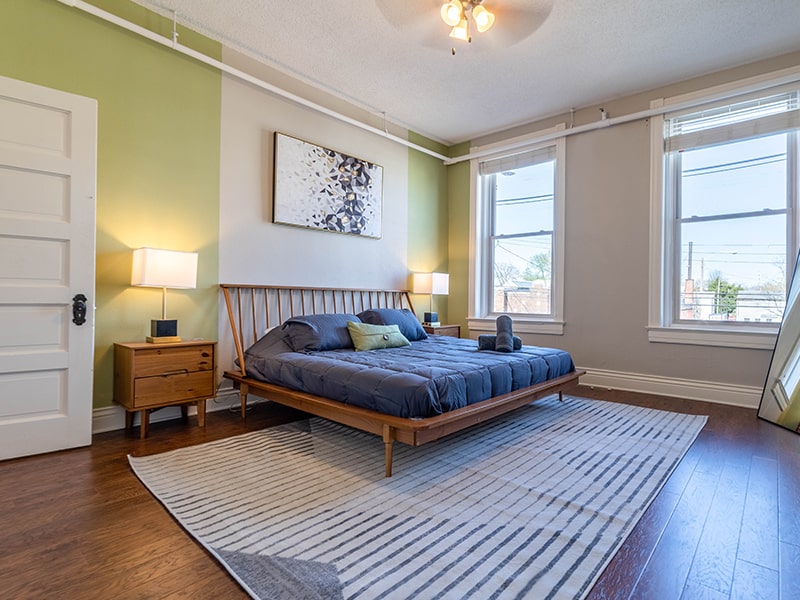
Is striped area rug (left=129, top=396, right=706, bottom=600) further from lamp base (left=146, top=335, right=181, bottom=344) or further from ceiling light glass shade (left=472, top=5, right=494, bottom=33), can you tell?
ceiling light glass shade (left=472, top=5, right=494, bottom=33)

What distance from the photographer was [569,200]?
186 inches

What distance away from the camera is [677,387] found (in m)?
4.04

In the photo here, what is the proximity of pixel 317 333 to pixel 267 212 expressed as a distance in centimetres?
126

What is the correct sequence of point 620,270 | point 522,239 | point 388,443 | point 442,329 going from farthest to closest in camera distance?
point 522,239 < point 442,329 < point 620,270 < point 388,443

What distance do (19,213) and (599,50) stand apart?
4251 millimetres

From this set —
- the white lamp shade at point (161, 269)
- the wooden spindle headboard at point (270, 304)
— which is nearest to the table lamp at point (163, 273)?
the white lamp shade at point (161, 269)

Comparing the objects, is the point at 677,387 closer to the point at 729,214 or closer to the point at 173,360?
the point at 729,214

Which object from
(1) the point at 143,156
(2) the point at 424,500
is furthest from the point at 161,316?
(2) the point at 424,500

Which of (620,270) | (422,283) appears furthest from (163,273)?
(620,270)

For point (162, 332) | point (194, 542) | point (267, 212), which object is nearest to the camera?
point (194, 542)

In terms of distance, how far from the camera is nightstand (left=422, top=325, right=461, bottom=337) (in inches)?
191

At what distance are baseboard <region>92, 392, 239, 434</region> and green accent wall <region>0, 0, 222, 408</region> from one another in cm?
7

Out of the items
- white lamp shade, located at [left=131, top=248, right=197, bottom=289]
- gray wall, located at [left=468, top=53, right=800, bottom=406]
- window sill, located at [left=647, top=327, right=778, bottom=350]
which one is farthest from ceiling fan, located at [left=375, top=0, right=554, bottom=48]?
window sill, located at [left=647, top=327, right=778, bottom=350]

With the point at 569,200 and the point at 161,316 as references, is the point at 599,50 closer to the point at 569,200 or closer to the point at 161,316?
the point at 569,200
